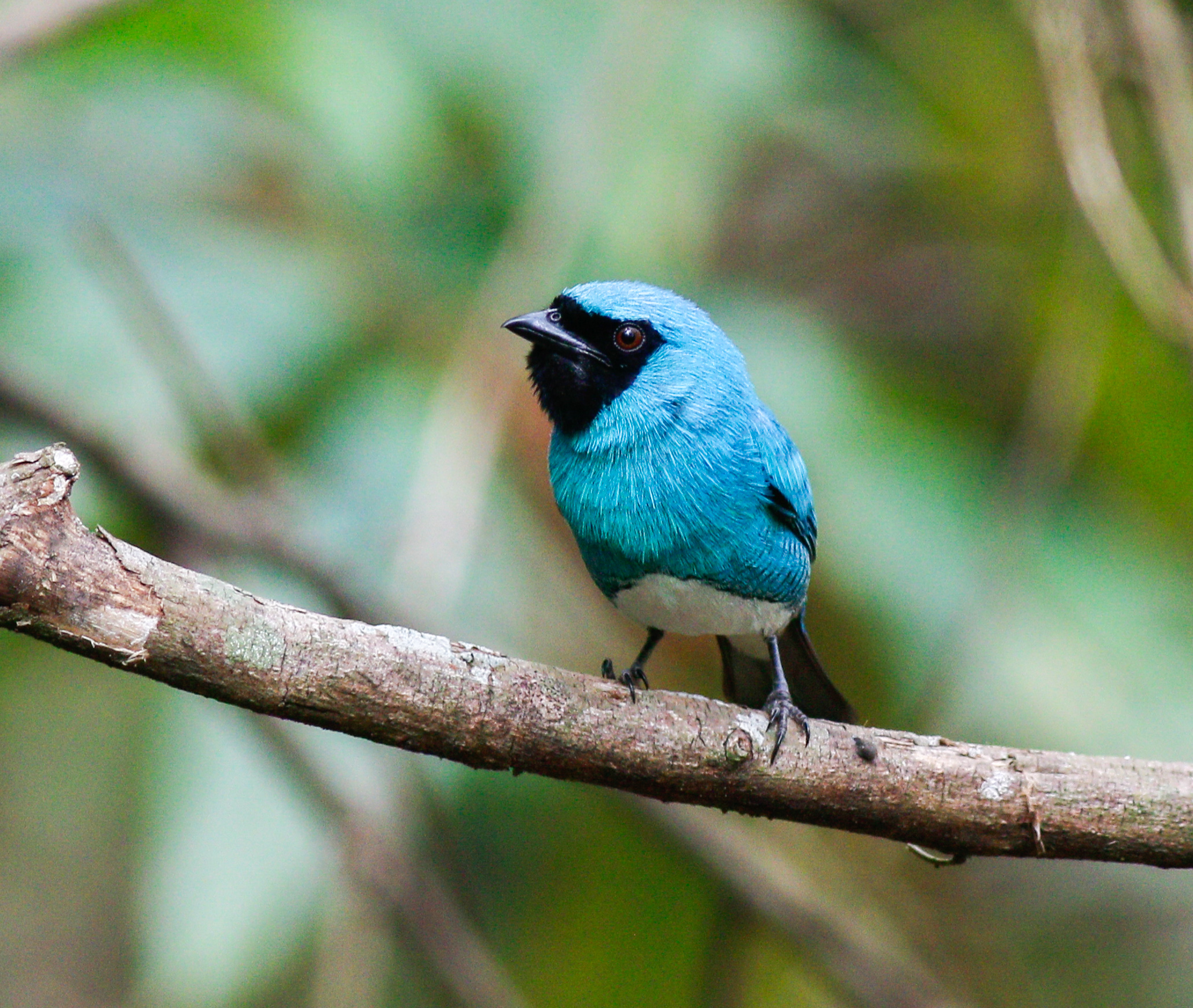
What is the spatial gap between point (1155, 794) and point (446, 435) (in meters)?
2.55

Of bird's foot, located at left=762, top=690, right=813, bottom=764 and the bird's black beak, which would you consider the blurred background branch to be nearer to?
the bird's black beak

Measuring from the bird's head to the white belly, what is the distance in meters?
0.46

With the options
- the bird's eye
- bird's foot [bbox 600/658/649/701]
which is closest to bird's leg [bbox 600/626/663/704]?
bird's foot [bbox 600/658/649/701]

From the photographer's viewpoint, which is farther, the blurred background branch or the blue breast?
the blurred background branch

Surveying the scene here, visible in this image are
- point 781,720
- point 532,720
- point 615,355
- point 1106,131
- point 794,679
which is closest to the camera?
point 532,720

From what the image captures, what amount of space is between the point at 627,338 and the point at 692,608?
2.58 feet

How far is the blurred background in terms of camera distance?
477 centimetres

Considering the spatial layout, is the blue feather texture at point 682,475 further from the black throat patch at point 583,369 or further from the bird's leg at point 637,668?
the bird's leg at point 637,668

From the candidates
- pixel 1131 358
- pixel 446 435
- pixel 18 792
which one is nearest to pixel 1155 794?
pixel 446 435

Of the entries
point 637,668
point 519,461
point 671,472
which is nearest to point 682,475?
point 671,472

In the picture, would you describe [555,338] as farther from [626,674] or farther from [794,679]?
[794,679]

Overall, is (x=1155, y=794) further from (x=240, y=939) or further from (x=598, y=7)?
(x=598, y=7)

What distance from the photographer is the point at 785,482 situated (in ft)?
12.3

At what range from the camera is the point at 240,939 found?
4.30m
